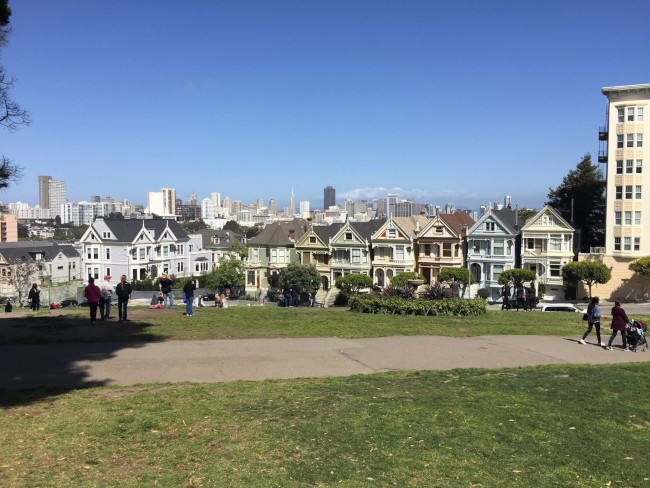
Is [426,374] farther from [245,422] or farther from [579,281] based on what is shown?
[579,281]

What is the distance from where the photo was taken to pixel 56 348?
17.6 metres

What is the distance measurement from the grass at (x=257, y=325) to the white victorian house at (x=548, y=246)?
28256 mm

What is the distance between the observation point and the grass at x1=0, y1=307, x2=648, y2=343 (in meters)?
20.0

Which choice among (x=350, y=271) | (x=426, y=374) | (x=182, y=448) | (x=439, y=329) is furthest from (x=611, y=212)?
(x=182, y=448)

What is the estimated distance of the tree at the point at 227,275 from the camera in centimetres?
6631

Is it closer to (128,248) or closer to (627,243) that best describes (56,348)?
(627,243)

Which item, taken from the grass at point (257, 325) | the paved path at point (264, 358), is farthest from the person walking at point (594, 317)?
the grass at point (257, 325)

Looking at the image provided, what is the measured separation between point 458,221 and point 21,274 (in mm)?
60916

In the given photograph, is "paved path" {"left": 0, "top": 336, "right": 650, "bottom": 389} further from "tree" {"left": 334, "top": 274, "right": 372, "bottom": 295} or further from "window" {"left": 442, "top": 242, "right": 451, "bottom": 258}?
"window" {"left": 442, "top": 242, "right": 451, "bottom": 258}

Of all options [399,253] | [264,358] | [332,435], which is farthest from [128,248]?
[332,435]

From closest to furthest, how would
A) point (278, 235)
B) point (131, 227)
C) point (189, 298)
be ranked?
point (189, 298), point (278, 235), point (131, 227)

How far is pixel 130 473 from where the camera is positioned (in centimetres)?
859

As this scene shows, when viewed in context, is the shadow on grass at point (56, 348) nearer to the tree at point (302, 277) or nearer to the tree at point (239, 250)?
the tree at point (302, 277)

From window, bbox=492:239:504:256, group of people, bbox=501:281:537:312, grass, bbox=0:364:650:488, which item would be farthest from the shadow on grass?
window, bbox=492:239:504:256
